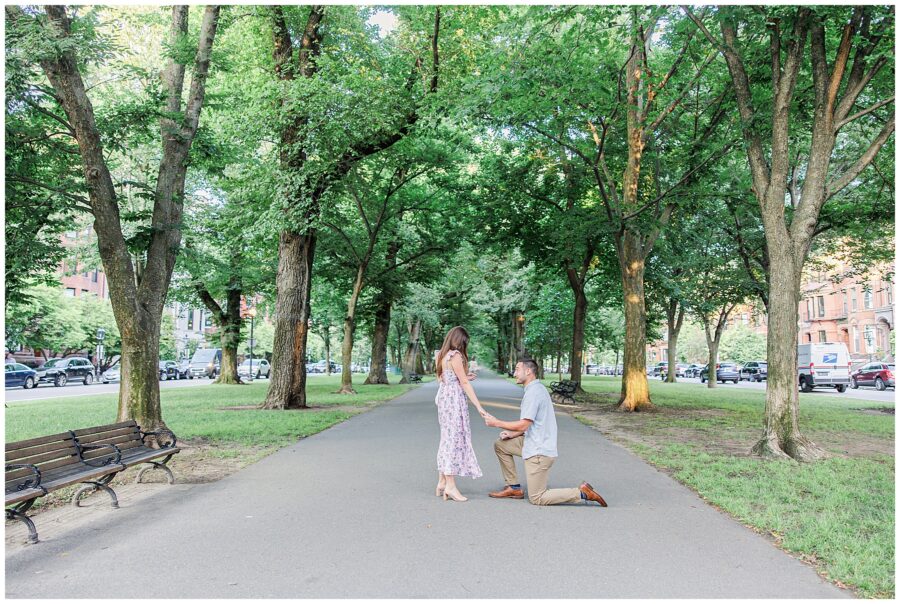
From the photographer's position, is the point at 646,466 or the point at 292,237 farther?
the point at 292,237

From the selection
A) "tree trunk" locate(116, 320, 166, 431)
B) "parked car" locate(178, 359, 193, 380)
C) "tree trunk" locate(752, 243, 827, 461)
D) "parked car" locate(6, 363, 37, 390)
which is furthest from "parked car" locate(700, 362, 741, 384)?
"tree trunk" locate(116, 320, 166, 431)

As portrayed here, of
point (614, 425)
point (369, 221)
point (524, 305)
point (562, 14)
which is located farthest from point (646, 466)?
point (524, 305)

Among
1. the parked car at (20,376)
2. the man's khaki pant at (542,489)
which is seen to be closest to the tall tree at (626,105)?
the man's khaki pant at (542,489)

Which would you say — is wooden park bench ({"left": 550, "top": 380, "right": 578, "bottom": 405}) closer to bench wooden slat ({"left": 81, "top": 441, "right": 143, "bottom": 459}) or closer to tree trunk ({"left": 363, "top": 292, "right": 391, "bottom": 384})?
tree trunk ({"left": 363, "top": 292, "right": 391, "bottom": 384})

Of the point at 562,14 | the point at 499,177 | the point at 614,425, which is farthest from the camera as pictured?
the point at 499,177

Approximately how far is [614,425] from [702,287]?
1783 cm

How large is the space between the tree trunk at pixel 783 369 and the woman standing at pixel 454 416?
5.27 metres

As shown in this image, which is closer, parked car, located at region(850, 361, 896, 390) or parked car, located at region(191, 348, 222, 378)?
parked car, located at region(850, 361, 896, 390)

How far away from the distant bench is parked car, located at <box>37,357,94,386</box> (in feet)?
111

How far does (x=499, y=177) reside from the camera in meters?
22.1

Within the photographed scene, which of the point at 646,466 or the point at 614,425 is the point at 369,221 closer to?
the point at 614,425

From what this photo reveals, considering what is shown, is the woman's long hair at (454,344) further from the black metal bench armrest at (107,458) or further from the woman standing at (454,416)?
the black metal bench armrest at (107,458)

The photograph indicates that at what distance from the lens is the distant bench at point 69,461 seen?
17.5 ft

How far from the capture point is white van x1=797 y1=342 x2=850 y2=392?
1282 inches
